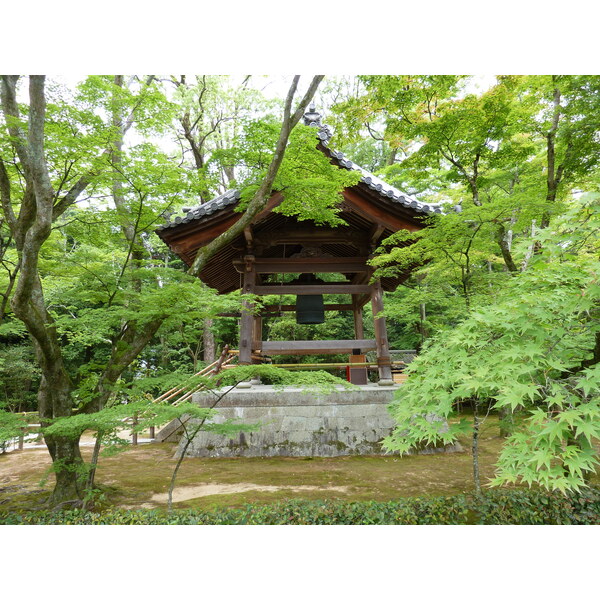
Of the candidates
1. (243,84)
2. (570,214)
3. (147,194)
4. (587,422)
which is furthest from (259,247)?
(243,84)

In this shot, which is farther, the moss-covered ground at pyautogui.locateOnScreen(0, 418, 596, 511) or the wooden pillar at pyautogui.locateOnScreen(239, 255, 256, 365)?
the wooden pillar at pyautogui.locateOnScreen(239, 255, 256, 365)

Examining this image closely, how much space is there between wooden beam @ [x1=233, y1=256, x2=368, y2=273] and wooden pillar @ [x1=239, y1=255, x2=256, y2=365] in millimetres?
165

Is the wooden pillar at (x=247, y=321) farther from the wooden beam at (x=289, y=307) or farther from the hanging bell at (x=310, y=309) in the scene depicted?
the wooden beam at (x=289, y=307)

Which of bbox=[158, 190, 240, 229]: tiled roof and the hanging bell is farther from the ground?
bbox=[158, 190, 240, 229]: tiled roof

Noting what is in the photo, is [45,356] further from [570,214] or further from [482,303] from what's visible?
[570,214]

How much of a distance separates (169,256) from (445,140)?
13.0m

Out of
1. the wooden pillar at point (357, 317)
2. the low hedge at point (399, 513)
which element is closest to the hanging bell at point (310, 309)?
the wooden pillar at point (357, 317)

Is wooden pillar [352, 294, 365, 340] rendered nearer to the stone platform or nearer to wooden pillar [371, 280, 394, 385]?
wooden pillar [371, 280, 394, 385]

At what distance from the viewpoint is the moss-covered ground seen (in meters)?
3.61

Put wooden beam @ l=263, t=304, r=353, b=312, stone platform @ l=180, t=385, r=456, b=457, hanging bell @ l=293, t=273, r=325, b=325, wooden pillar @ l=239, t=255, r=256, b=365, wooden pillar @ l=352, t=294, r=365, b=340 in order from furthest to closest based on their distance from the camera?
wooden beam @ l=263, t=304, r=353, b=312 < wooden pillar @ l=352, t=294, r=365, b=340 < hanging bell @ l=293, t=273, r=325, b=325 < wooden pillar @ l=239, t=255, r=256, b=365 < stone platform @ l=180, t=385, r=456, b=457

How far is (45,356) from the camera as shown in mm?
3480

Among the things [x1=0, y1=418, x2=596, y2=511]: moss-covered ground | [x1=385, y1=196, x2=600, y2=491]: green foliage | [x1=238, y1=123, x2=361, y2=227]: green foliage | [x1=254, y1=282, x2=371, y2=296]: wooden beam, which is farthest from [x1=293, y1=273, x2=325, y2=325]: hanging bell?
[x1=385, y1=196, x2=600, y2=491]: green foliage

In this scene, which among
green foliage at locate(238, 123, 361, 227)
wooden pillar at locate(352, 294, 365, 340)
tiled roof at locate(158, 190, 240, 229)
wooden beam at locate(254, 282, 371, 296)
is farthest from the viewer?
wooden pillar at locate(352, 294, 365, 340)

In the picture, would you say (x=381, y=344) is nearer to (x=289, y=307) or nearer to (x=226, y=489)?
(x=289, y=307)
